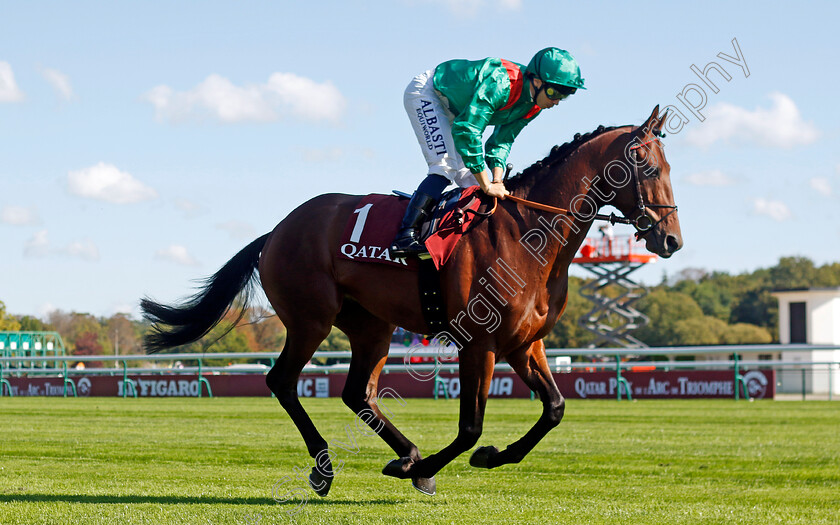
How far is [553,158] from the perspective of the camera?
Answer: 17.6 ft

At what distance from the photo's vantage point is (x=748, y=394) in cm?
1769

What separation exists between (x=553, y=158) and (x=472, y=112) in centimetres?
63

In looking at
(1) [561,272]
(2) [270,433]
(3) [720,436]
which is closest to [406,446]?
(1) [561,272]

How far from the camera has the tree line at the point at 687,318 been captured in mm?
44844

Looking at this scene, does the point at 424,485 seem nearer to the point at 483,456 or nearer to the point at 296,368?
the point at 483,456

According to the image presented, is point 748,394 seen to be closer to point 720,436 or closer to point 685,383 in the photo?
point 685,383

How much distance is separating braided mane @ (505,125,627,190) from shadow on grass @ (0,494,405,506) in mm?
1919

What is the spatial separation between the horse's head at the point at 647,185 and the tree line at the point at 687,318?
2489cm

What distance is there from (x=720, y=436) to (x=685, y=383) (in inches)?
339

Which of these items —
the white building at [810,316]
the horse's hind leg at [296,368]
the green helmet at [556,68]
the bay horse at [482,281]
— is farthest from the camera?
the white building at [810,316]

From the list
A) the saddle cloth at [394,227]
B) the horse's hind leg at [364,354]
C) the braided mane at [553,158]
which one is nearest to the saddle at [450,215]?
the saddle cloth at [394,227]

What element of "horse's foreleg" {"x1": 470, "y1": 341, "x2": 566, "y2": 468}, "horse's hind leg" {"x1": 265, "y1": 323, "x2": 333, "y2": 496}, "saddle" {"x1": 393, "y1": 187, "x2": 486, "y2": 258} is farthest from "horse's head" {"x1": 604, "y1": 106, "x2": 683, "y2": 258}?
"horse's hind leg" {"x1": 265, "y1": 323, "x2": 333, "y2": 496}

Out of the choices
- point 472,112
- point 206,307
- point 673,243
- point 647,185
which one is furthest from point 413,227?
point 206,307

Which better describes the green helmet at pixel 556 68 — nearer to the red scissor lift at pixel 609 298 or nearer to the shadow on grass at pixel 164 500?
the shadow on grass at pixel 164 500
